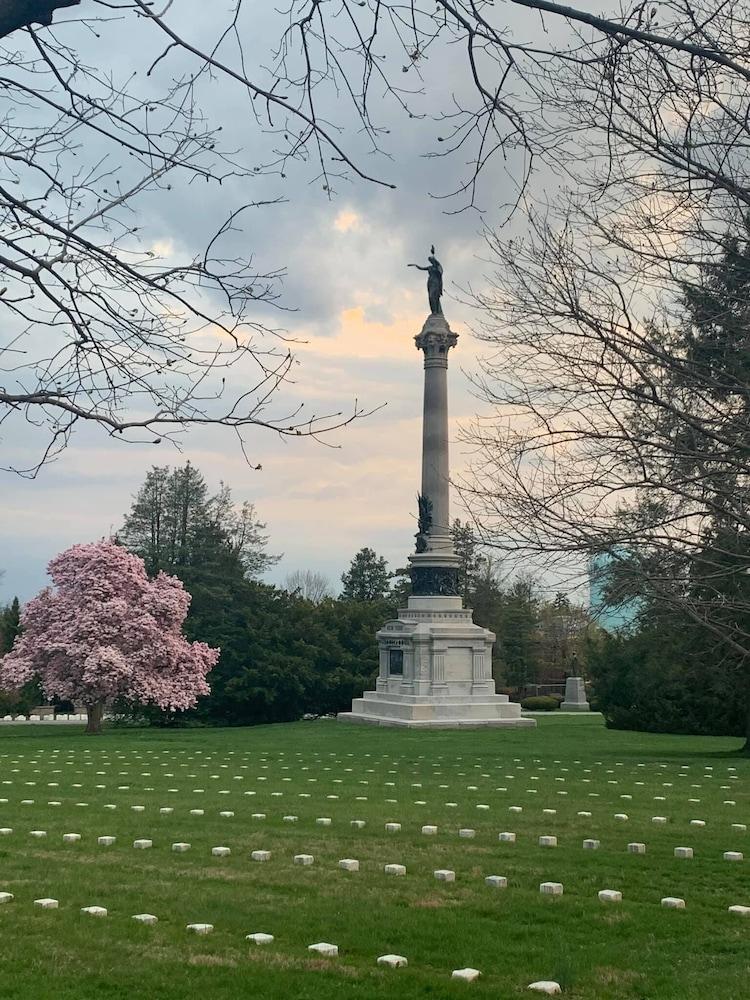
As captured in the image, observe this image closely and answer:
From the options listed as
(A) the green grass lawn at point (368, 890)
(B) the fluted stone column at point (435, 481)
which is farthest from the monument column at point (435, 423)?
(A) the green grass lawn at point (368, 890)

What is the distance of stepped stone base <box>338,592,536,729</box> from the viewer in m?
37.2

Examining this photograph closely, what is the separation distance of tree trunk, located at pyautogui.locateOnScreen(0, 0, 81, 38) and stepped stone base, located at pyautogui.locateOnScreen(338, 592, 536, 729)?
32.6 m

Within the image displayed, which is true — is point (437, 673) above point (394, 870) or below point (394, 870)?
above

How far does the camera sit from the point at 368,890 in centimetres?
810

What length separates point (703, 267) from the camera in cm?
845

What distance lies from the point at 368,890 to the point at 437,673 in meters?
30.5

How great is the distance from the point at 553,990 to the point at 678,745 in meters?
25.1

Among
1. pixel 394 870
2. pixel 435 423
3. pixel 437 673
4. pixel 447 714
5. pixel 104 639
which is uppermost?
pixel 435 423

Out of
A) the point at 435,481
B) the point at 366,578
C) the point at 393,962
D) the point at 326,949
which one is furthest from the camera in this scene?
the point at 366,578

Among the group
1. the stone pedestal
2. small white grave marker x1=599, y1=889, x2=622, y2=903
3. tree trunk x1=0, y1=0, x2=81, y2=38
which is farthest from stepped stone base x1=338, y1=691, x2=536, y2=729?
tree trunk x1=0, y1=0, x2=81, y2=38

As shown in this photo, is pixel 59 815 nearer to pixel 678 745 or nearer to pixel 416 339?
pixel 678 745

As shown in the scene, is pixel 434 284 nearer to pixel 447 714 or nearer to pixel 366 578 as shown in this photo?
pixel 447 714

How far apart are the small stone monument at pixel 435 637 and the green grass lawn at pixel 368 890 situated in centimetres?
2044

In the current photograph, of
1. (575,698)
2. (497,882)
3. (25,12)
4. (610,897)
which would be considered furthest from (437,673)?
(25,12)
